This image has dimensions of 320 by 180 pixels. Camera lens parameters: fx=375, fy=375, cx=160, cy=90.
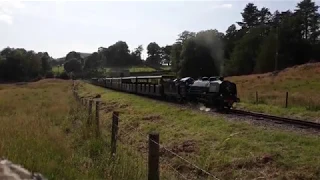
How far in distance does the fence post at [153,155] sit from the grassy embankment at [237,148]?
12.2 ft

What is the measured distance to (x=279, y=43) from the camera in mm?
84688

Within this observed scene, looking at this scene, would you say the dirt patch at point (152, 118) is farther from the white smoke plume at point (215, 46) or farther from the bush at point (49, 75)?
the bush at point (49, 75)

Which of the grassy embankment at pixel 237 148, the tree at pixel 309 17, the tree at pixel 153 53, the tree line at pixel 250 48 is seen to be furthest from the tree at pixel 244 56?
the tree at pixel 153 53

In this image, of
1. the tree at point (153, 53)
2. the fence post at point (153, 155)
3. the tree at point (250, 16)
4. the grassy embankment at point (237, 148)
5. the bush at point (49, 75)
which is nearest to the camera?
the fence post at point (153, 155)

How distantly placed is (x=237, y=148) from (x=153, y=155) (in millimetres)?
6420

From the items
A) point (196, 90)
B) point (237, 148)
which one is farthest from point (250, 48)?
point (237, 148)

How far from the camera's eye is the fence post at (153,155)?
6.17m

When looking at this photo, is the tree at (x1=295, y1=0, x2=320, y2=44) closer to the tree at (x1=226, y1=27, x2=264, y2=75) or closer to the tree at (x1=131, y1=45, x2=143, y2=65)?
the tree at (x1=226, y1=27, x2=264, y2=75)

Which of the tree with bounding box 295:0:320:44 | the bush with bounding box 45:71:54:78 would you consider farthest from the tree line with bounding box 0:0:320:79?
the bush with bounding box 45:71:54:78

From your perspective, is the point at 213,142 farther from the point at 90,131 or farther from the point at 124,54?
the point at 124,54

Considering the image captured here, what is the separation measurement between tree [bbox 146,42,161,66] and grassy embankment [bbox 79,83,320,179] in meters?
178

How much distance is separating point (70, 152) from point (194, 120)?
8.99m

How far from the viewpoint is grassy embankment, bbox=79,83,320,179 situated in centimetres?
1011

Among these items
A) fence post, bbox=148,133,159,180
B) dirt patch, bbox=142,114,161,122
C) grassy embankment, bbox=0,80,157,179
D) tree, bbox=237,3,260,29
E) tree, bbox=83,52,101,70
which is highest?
tree, bbox=237,3,260,29
